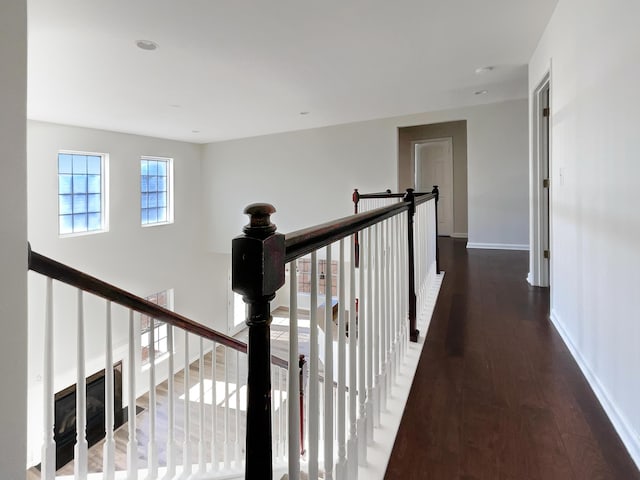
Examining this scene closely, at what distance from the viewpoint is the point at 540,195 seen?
3514 millimetres

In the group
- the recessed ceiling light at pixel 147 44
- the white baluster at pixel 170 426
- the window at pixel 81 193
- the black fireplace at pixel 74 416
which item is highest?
the recessed ceiling light at pixel 147 44

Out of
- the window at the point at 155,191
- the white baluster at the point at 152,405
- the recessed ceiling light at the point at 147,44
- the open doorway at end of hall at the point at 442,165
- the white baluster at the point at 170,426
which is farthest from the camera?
the open doorway at end of hall at the point at 442,165

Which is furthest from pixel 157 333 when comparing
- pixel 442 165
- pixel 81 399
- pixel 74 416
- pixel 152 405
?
pixel 442 165

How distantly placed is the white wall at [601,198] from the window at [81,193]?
21.7ft

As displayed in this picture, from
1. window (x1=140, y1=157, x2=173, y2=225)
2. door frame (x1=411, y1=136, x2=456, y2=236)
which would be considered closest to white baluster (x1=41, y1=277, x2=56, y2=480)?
window (x1=140, y1=157, x2=173, y2=225)

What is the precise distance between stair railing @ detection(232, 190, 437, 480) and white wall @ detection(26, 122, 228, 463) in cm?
511

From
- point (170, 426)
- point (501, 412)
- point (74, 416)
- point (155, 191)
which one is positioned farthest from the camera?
point (155, 191)

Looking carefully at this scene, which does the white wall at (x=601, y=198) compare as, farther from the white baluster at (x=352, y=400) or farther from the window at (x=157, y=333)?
the window at (x=157, y=333)

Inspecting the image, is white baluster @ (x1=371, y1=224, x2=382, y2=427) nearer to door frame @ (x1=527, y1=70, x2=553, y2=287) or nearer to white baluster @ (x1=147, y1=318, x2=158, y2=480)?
white baluster @ (x1=147, y1=318, x2=158, y2=480)

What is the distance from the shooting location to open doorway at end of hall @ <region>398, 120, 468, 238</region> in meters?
7.52

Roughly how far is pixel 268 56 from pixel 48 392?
3.27 meters

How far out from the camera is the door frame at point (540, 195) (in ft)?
11.3

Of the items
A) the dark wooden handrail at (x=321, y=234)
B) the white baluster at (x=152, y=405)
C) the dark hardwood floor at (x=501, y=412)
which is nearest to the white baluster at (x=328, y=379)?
the dark wooden handrail at (x=321, y=234)

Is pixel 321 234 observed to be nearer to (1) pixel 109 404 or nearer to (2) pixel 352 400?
(2) pixel 352 400
